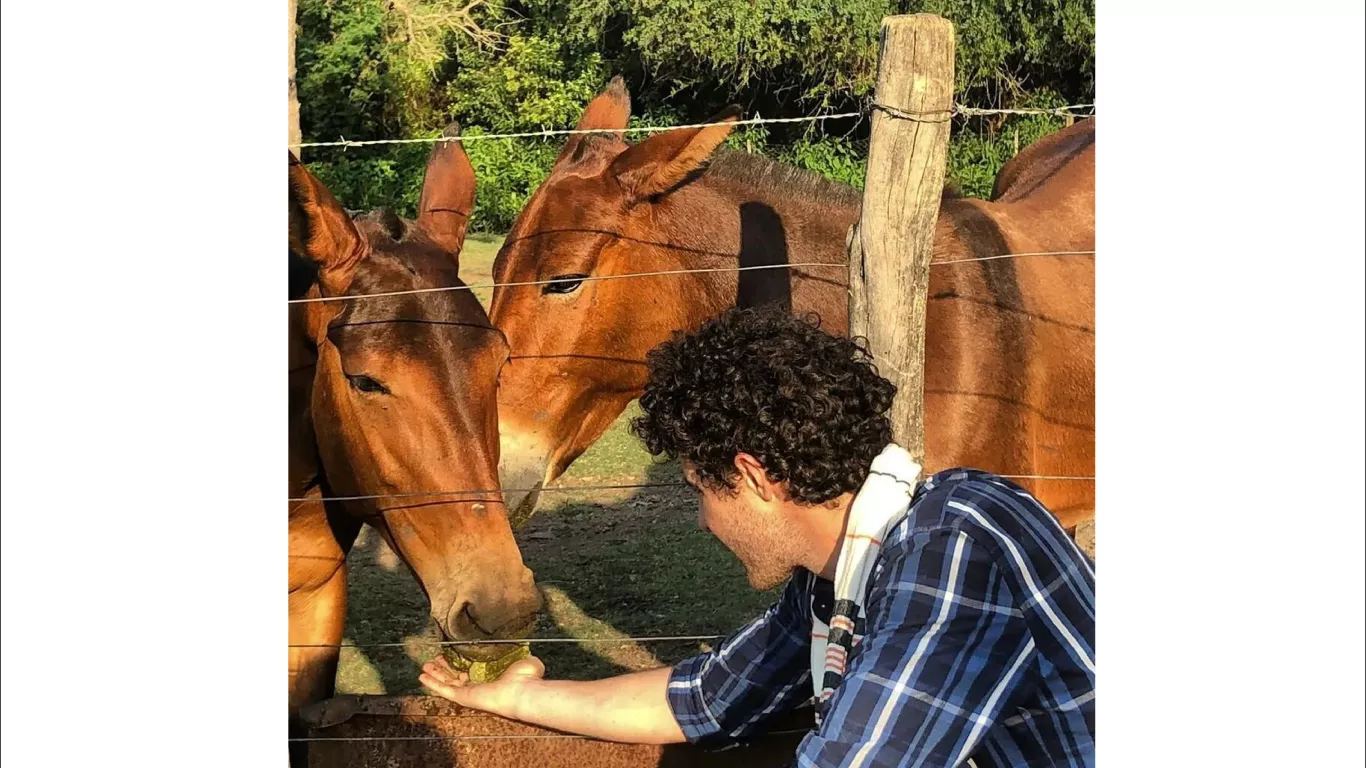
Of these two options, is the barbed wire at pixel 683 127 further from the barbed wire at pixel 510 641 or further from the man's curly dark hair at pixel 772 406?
the barbed wire at pixel 510 641

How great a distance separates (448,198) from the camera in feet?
10.3

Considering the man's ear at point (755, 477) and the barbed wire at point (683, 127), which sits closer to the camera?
the man's ear at point (755, 477)

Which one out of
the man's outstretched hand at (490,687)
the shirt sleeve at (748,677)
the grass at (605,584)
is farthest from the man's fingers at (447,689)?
the grass at (605,584)

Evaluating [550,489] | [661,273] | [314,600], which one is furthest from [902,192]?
[314,600]

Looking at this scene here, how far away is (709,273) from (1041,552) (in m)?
1.63

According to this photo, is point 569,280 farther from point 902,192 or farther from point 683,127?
point 902,192

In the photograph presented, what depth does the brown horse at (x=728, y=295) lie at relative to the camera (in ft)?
10.0

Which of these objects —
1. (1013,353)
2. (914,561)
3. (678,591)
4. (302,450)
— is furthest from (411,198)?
(914,561)

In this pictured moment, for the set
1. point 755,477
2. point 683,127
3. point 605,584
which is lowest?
point 605,584

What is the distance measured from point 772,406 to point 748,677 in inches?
19.3

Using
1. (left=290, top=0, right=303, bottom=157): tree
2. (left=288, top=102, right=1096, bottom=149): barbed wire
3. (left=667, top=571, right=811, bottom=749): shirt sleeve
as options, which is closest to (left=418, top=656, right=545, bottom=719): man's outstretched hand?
(left=667, top=571, right=811, bottom=749): shirt sleeve

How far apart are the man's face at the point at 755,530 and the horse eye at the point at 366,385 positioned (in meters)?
1.34

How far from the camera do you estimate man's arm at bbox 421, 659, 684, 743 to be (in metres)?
2.11

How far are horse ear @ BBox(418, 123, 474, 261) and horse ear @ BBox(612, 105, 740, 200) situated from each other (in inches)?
15.0
